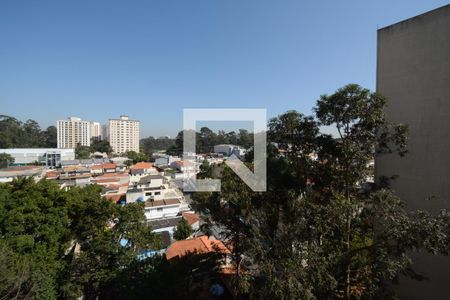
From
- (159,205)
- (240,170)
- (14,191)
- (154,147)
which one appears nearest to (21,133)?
(154,147)

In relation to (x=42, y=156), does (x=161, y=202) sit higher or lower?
lower

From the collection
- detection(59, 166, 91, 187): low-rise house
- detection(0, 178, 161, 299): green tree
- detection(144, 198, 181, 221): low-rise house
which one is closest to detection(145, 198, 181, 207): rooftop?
detection(144, 198, 181, 221): low-rise house

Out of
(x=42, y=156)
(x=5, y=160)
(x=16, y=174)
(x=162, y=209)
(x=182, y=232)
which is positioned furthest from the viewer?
(x=42, y=156)

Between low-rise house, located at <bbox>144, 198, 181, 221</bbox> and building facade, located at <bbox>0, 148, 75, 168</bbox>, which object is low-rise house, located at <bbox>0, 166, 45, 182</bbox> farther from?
low-rise house, located at <bbox>144, 198, 181, 221</bbox>

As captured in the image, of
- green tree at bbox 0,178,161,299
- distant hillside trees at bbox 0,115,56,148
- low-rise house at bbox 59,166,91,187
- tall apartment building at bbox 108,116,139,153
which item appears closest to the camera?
green tree at bbox 0,178,161,299

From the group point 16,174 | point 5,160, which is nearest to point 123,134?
point 5,160

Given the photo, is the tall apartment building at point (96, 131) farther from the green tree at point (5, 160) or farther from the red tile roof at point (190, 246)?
the red tile roof at point (190, 246)

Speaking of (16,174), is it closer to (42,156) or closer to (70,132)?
(42,156)
